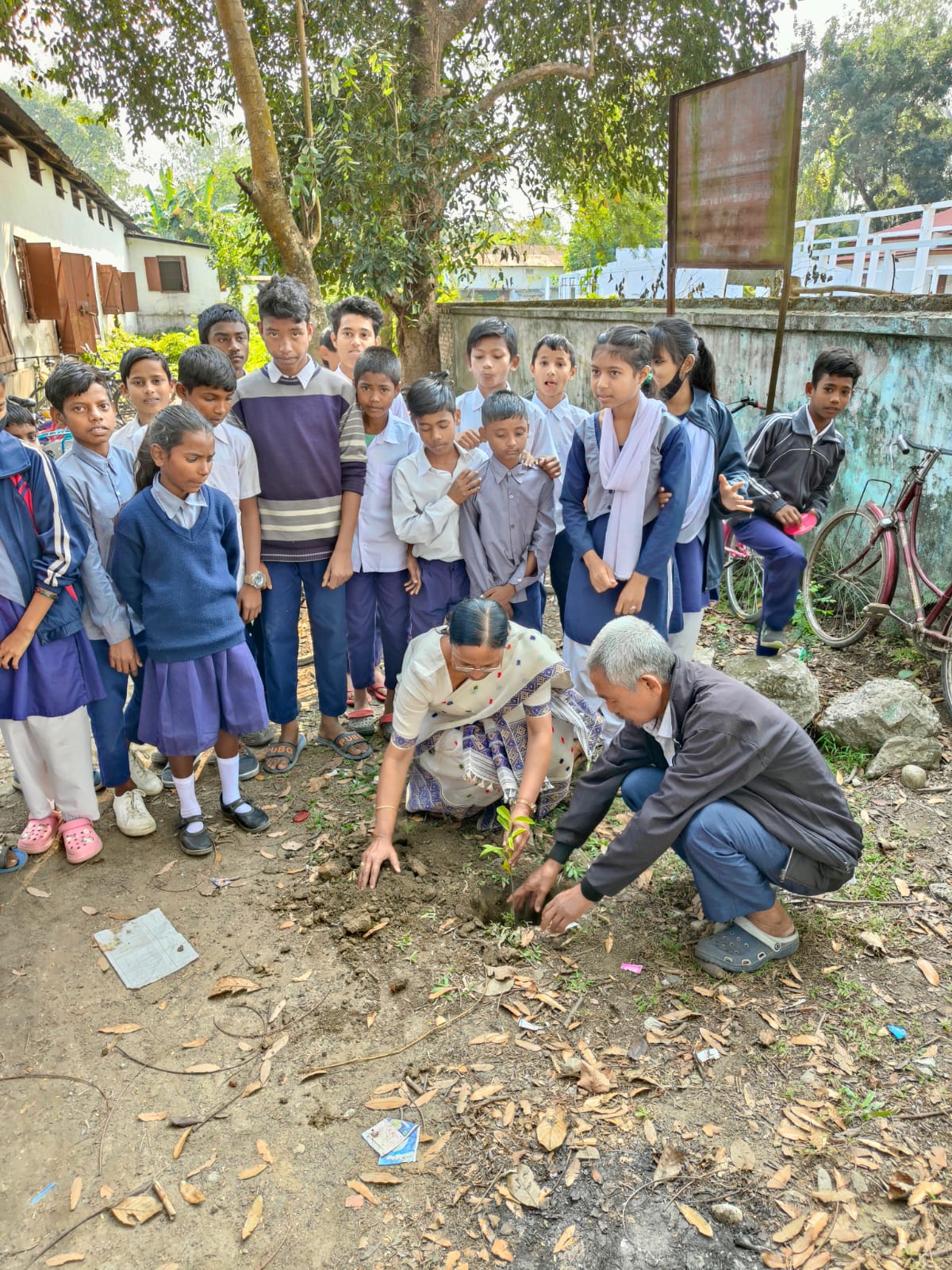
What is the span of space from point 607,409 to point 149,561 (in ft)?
6.32

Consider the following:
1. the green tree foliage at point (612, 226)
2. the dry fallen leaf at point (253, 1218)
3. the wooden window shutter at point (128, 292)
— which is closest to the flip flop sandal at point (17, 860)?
the dry fallen leaf at point (253, 1218)

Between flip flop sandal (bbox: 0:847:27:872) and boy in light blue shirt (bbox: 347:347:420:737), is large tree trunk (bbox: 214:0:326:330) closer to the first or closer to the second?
boy in light blue shirt (bbox: 347:347:420:737)

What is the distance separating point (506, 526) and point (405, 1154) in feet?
8.04

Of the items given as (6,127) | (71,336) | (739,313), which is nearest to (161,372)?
(739,313)

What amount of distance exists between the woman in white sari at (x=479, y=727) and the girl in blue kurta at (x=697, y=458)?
79 cm

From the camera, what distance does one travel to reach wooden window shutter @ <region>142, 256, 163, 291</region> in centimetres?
2797

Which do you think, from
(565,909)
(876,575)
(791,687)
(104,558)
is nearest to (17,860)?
(104,558)

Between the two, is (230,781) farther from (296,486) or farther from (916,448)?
(916,448)

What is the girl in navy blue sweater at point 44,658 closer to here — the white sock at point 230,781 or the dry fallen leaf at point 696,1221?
the white sock at point 230,781

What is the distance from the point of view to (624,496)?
11.8ft

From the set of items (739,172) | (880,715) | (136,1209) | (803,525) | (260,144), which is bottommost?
(136,1209)

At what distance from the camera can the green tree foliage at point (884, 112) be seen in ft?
106

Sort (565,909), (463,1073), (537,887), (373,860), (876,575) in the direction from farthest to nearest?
(876,575) → (373,860) → (537,887) → (565,909) → (463,1073)

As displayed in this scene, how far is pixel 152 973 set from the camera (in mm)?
2879
